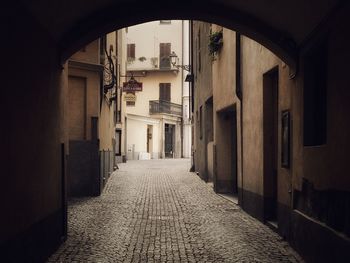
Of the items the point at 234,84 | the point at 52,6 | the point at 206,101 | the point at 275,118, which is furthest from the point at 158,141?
the point at 52,6

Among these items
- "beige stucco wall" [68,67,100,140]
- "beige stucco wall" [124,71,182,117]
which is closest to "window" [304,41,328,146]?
"beige stucco wall" [68,67,100,140]

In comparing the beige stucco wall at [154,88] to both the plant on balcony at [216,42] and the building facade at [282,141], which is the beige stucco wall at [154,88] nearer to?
the building facade at [282,141]

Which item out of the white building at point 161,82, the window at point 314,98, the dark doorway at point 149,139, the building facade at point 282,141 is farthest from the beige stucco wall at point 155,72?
the window at point 314,98

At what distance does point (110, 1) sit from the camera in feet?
25.3

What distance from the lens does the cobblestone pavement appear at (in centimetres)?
734

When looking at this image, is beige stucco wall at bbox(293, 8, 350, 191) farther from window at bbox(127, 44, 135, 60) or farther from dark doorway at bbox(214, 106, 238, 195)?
window at bbox(127, 44, 135, 60)

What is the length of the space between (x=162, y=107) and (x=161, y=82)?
255 cm

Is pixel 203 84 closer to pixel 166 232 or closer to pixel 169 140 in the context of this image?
pixel 166 232

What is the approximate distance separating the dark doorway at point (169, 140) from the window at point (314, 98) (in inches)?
1532

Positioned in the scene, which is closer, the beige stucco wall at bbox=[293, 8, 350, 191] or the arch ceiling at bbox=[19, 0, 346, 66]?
the beige stucco wall at bbox=[293, 8, 350, 191]

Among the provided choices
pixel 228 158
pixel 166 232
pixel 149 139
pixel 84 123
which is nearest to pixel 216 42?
pixel 228 158

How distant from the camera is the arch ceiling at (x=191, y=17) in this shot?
24.6 feet

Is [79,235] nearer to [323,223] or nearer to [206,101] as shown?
[323,223]

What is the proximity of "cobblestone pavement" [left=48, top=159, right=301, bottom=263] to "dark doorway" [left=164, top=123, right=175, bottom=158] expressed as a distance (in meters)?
31.0
